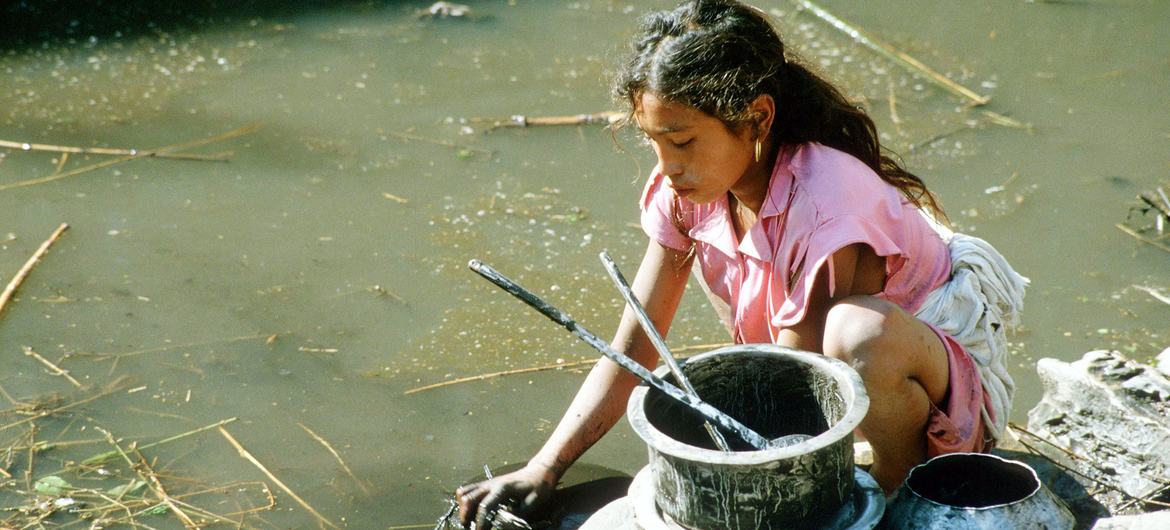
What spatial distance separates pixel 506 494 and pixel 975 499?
1.00m

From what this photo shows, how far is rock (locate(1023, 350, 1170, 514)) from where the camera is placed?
2.49 m

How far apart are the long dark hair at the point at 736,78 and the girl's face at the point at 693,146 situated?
22 mm

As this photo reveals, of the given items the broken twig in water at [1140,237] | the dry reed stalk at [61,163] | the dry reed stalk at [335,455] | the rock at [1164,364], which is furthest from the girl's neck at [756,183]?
the dry reed stalk at [61,163]

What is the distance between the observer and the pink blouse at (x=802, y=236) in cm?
224

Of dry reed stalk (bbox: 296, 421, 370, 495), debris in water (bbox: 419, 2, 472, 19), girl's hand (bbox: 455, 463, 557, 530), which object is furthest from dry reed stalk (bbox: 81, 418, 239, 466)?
debris in water (bbox: 419, 2, 472, 19)

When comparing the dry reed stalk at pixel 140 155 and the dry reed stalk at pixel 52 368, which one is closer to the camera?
the dry reed stalk at pixel 52 368

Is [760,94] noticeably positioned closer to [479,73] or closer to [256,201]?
[256,201]

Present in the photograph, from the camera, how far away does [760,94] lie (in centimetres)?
229

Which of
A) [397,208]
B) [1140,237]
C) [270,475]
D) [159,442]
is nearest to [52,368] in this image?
[159,442]

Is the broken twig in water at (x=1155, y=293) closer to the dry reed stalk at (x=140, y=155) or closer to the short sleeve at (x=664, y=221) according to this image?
the short sleeve at (x=664, y=221)

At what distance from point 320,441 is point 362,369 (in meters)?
0.35

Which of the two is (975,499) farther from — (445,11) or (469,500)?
(445,11)

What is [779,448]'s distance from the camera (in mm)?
1785

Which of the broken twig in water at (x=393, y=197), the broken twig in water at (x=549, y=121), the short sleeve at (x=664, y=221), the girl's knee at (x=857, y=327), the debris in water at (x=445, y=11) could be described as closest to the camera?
the girl's knee at (x=857, y=327)
